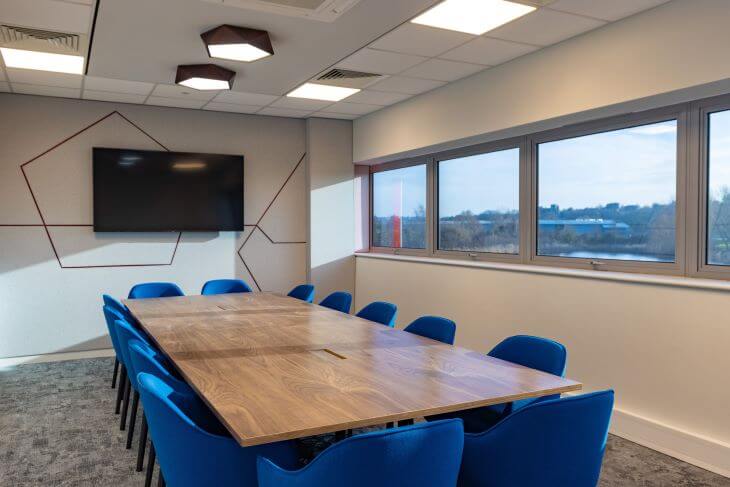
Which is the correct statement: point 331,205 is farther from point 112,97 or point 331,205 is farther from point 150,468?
point 150,468

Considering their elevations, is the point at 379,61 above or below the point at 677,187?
above

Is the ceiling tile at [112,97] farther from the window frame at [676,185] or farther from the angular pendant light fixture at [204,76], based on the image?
the window frame at [676,185]

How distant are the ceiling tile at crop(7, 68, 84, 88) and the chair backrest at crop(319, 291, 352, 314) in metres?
3.14

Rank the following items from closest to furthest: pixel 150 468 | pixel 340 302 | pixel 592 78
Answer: pixel 150 468
pixel 592 78
pixel 340 302

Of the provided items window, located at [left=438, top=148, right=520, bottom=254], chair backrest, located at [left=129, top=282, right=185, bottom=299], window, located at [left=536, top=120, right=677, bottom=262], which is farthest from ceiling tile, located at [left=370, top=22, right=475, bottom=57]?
chair backrest, located at [left=129, top=282, right=185, bottom=299]

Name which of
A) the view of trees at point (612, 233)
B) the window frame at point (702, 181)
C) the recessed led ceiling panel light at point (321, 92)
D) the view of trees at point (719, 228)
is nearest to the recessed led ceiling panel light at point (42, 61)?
the recessed led ceiling panel light at point (321, 92)

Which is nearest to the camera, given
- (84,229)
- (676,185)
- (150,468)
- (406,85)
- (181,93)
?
(150,468)

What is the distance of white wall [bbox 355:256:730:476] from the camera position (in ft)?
11.7

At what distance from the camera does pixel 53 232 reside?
641 centimetres

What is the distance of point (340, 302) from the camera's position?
5137mm

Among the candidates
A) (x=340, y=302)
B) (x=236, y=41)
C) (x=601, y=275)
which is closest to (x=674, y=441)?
(x=601, y=275)

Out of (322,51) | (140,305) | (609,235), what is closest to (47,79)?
(140,305)

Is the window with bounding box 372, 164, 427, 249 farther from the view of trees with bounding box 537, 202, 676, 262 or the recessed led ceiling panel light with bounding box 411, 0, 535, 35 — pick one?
the recessed led ceiling panel light with bounding box 411, 0, 535, 35

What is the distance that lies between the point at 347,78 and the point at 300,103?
1263 millimetres
